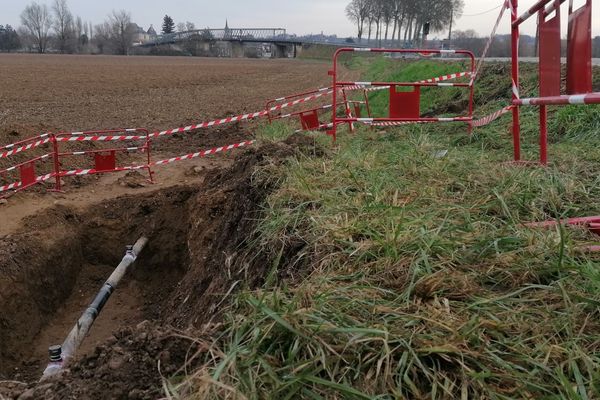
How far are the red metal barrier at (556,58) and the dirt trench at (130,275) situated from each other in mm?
2270

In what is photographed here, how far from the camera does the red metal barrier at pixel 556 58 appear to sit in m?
3.79

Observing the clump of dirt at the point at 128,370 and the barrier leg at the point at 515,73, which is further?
the barrier leg at the point at 515,73

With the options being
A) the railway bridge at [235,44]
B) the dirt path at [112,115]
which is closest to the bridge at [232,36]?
the railway bridge at [235,44]

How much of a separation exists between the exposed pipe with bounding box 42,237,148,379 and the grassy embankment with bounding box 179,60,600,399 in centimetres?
147

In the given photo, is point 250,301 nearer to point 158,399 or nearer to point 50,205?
point 158,399

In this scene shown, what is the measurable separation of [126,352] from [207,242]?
3.30m

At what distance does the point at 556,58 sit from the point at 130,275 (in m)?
5.93

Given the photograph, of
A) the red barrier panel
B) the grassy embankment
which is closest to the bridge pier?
the red barrier panel

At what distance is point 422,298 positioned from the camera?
2436 mm

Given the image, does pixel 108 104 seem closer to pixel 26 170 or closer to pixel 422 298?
pixel 26 170

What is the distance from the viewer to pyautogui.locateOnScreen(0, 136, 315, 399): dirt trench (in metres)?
2.45

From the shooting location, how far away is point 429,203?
12.0 feet

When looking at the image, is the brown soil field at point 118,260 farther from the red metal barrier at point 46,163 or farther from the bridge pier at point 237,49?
the bridge pier at point 237,49

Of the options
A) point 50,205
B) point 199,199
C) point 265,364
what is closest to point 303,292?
point 265,364
